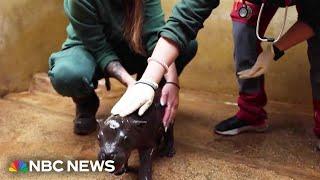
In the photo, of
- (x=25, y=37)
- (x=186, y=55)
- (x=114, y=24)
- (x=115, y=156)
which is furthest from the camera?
(x=25, y=37)

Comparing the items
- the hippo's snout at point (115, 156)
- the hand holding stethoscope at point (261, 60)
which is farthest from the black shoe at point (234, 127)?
the hippo's snout at point (115, 156)

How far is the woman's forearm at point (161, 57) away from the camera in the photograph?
143 cm

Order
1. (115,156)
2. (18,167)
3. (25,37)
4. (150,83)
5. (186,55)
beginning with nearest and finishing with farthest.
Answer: (115,156) < (150,83) < (18,167) < (186,55) < (25,37)

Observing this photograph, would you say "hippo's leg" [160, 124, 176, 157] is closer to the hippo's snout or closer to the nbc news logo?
the nbc news logo

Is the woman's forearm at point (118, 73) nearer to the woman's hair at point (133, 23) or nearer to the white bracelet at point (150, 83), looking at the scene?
the woman's hair at point (133, 23)

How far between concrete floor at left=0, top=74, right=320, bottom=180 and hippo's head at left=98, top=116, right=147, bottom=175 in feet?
0.84

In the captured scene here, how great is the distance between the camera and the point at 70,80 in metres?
1.68

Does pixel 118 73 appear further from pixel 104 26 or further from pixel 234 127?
pixel 234 127

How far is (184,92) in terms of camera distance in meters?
2.50

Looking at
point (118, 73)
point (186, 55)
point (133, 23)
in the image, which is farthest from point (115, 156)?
point (186, 55)

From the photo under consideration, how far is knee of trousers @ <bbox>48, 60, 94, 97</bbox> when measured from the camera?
65.9 inches

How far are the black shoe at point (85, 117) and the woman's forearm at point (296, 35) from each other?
0.81m

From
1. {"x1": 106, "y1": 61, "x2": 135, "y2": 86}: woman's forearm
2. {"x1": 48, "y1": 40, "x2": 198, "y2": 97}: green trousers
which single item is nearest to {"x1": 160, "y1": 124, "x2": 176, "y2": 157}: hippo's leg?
{"x1": 106, "y1": 61, "x2": 135, "y2": 86}: woman's forearm

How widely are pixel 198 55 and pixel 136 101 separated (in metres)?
1.20
